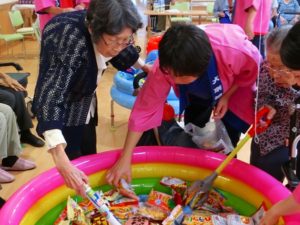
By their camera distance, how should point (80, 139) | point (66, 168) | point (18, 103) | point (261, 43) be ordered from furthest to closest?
point (18, 103), point (261, 43), point (80, 139), point (66, 168)

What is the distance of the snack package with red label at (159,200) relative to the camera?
1626mm

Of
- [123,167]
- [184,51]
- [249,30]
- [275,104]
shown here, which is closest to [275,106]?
[275,104]

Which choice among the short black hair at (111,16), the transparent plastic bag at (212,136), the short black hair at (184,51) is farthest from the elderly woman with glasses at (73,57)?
the transparent plastic bag at (212,136)

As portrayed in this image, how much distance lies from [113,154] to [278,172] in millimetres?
779

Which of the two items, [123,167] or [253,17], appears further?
[253,17]

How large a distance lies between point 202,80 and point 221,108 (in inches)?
8.1

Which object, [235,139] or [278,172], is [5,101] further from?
[278,172]

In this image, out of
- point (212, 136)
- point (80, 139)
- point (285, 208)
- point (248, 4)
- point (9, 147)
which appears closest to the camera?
point (285, 208)

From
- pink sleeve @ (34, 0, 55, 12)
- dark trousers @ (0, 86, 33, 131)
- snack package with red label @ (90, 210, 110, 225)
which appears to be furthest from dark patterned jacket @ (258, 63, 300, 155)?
dark trousers @ (0, 86, 33, 131)

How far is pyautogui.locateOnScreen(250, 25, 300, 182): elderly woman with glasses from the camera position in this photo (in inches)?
56.5

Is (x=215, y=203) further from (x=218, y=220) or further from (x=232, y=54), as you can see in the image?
(x=232, y=54)

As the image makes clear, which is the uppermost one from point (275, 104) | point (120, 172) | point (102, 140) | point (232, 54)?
point (232, 54)

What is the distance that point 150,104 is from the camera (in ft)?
5.21

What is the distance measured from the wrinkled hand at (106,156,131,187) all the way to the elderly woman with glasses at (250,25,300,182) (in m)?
0.60
